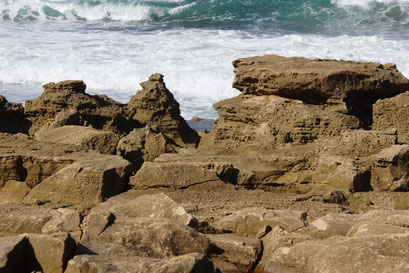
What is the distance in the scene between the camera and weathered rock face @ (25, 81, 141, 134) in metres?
6.66

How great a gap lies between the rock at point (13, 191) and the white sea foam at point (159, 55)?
21.9 ft

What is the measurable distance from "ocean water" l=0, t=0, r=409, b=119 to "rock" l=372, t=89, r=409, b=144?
17.3 ft

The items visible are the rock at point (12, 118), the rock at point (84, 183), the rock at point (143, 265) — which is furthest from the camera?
the rock at point (12, 118)

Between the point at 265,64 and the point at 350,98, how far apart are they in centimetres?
96

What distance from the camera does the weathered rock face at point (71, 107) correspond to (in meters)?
6.66

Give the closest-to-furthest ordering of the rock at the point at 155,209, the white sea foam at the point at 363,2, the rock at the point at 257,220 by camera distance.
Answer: the rock at the point at 155,209
the rock at the point at 257,220
the white sea foam at the point at 363,2

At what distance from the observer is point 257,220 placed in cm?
361

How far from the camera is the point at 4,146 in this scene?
4.96m

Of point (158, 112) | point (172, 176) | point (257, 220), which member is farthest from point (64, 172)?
point (158, 112)

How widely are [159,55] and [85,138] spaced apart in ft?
35.9

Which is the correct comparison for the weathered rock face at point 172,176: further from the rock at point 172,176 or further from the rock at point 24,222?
the rock at point 24,222

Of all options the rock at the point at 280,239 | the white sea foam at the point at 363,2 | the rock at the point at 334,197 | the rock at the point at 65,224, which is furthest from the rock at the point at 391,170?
the white sea foam at the point at 363,2

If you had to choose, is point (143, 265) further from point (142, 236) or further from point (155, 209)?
point (155, 209)

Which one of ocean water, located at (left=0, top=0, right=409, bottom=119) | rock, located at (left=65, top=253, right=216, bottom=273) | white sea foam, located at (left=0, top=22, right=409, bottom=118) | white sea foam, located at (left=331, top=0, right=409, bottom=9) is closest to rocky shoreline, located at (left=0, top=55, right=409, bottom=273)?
rock, located at (left=65, top=253, right=216, bottom=273)
